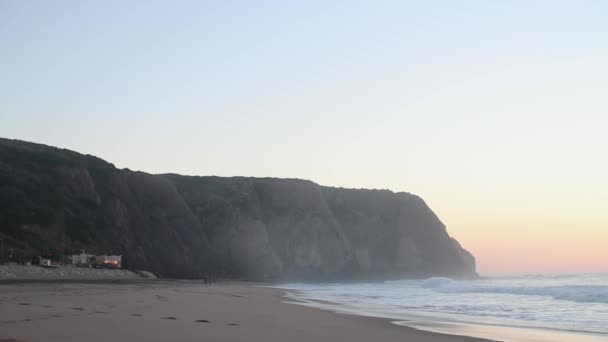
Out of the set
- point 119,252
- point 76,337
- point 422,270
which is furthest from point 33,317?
point 422,270

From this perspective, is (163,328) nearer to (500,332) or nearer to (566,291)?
(500,332)

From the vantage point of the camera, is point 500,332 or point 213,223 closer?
point 500,332

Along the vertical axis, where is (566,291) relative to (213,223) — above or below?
below

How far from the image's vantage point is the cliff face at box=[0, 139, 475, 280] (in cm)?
5897

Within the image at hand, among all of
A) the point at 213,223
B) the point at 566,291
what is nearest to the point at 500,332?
the point at 566,291

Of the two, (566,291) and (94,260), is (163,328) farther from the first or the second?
(94,260)

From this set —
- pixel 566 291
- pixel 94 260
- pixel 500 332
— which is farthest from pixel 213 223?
pixel 500 332

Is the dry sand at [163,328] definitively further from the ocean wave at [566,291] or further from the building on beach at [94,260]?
the building on beach at [94,260]

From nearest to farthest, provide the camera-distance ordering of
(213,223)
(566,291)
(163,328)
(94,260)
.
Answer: (163,328) → (566,291) → (94,260) → (213,223)

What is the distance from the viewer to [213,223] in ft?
266

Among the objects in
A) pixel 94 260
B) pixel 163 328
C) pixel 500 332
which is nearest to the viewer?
pixel 163 328

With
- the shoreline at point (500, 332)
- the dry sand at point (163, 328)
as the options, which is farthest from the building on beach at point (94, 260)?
the shoreline at point (500, 332)

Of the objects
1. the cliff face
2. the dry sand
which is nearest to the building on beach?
the cliff face

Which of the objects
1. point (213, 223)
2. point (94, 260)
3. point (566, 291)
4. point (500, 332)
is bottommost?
point (500, 332)
